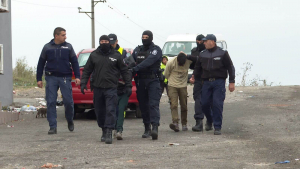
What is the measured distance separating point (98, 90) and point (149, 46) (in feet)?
4.31

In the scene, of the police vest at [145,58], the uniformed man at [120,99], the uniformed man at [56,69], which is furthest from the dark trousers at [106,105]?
the uniformed man at [56,69]

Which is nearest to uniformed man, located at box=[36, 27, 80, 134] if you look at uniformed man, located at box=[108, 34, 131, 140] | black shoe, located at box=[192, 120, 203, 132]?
uniformed man, located at box=[108, 34, 131, 140]

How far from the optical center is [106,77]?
9797 millimetres

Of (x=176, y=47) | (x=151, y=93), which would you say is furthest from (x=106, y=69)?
(x=176, y=47)

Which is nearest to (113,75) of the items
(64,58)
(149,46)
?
(149,46)

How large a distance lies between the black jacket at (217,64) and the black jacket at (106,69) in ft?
6.76

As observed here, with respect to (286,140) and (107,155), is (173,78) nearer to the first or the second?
(286,140)

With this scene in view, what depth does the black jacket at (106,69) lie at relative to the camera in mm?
9805

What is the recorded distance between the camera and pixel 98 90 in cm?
990

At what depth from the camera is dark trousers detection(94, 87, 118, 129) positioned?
9.80 m

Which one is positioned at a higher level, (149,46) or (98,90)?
(149,46)

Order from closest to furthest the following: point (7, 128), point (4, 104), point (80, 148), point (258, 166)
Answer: point (258, 166)
point (80, 148)
point (7, 128)
point (4, 104)

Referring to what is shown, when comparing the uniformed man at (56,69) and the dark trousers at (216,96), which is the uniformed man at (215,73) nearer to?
the dark trousers at (216,96)

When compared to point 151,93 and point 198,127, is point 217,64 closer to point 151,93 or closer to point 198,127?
point 198,127
